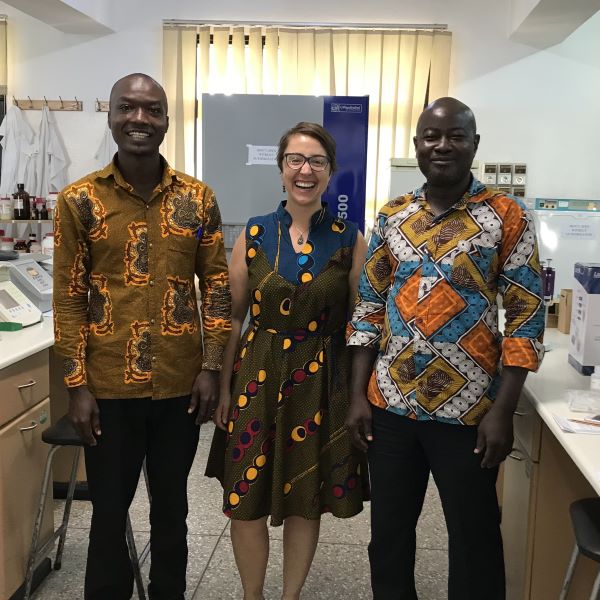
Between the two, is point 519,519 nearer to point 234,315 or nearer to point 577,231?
point 234,315

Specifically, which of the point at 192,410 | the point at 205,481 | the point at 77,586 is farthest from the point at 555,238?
the point at 77,586

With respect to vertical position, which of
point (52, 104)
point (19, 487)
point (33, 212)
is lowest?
point (19, 487)

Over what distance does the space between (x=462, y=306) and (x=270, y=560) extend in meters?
1.40

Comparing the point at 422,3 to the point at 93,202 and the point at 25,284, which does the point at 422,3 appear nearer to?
the point at 25,284

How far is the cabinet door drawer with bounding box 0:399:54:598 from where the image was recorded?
1.84 meters

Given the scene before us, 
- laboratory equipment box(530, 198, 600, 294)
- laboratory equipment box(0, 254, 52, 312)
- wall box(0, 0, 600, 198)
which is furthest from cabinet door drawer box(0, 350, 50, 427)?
wall box(0, 0, 600, 198)

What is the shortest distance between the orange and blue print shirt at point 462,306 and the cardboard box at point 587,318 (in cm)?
51

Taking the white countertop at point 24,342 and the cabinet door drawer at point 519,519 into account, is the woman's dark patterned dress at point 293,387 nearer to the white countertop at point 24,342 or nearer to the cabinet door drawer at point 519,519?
the cabinet door drawer at point 519,519

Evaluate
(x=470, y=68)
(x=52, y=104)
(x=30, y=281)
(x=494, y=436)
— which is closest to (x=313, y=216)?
(x=494, y=436)

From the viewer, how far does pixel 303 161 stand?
164 cm

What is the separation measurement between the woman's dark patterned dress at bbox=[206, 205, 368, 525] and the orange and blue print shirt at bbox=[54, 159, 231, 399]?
0.17m

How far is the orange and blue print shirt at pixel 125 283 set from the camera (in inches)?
58.2

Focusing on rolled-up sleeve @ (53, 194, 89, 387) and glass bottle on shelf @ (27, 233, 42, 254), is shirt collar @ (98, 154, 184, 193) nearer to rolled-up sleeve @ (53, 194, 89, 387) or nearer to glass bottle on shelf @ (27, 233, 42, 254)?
rolled-up sleeve @ (53, 194, 89, 387)

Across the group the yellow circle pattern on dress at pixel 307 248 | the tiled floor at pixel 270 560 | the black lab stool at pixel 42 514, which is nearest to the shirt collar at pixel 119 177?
the yellow circle pattern on dress at pixel 307 248
